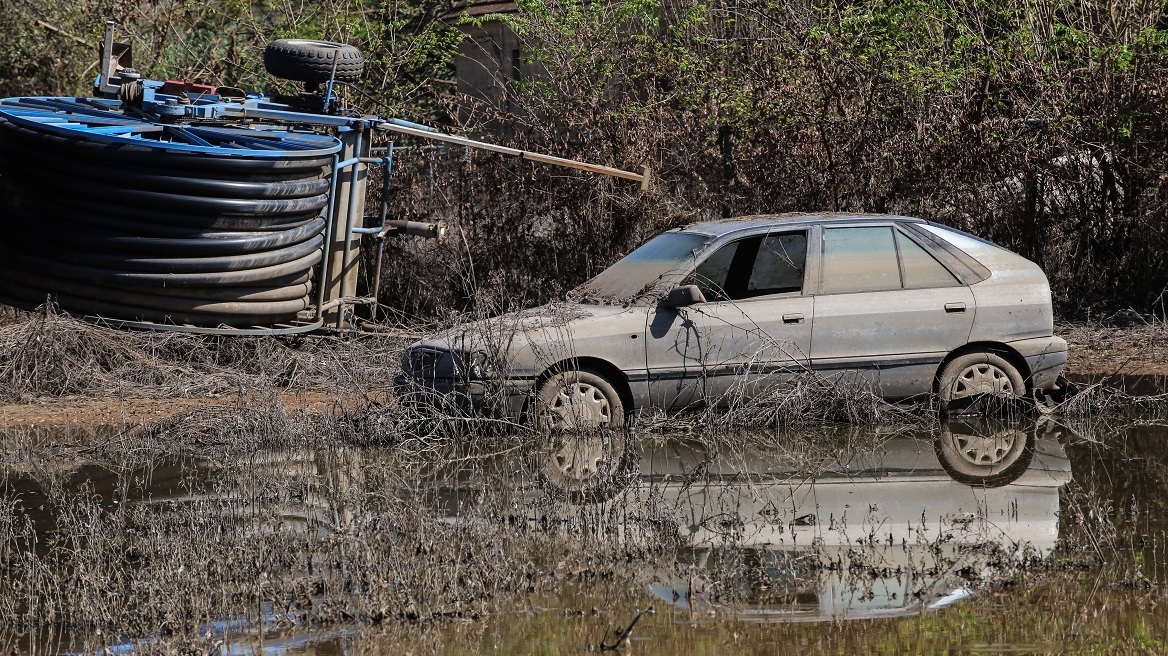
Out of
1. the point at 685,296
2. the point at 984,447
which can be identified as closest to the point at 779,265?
the point at 685,296

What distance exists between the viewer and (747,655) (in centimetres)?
470

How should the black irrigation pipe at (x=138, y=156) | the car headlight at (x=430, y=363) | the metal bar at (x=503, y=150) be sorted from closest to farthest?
the car headlight at (x=430, y=363) < the black irrigation pipe at (x=138, y=156) < the metal bar at (x=503, y=150)

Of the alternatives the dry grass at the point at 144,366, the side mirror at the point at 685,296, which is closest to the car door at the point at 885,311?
the side mirror at the point at 685,296

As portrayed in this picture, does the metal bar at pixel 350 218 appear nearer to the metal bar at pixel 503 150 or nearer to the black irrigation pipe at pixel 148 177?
the metal bar at pixel 503 150

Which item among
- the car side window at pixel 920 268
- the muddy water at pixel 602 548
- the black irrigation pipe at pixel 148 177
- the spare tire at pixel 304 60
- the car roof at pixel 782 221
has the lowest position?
the muddy water at pixel 602 548

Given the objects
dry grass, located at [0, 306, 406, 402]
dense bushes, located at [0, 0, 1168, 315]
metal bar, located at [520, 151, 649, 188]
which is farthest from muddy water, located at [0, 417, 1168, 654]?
dense bushes, located at [0, 0, 1168, 315]

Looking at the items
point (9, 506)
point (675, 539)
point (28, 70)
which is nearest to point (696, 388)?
point (675, 539)

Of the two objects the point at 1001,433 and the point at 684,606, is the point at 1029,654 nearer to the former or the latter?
the point at 684,606

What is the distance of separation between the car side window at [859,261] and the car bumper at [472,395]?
86.0 inches

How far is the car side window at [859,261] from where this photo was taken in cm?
923

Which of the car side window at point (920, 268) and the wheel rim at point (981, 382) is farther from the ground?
the car side window at point (920, 268)

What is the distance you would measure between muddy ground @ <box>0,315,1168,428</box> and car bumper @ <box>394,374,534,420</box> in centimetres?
64

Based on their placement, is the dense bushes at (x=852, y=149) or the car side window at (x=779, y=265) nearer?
the car side window at (x=779, y=265)

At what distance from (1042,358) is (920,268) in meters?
1.05
